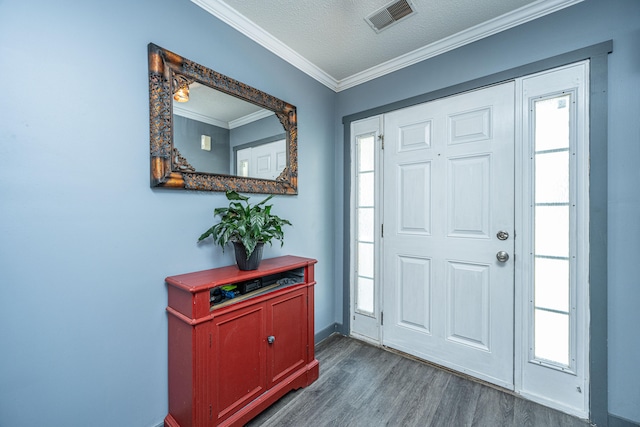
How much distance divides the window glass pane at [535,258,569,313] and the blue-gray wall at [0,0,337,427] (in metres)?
2.10

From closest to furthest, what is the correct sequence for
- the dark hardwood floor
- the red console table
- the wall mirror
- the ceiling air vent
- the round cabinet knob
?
1. the red console table
2. the wall mirror
3. the dark hardwood floor
4. the ceiling air vent
5. the round cabinet knob

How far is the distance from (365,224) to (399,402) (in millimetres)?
1360

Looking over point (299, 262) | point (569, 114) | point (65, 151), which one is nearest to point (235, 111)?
point (65, 151)

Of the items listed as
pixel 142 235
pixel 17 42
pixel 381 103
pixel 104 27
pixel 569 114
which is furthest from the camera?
pixel 381 103

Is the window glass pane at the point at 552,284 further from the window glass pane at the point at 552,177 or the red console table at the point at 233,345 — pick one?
the red console table at the point at 233,345

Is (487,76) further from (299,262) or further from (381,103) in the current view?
(299,262)

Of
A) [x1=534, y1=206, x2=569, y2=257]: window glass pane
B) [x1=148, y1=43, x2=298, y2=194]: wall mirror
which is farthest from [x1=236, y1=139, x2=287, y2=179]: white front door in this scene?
[x1=534, y1=206, x2=569, y2=257]: window glass pane

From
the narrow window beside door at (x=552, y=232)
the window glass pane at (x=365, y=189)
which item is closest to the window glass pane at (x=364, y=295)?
the window glass pane at (x=365, y=189)

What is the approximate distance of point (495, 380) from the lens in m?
1.80

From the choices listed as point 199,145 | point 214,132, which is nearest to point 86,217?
point 199,145

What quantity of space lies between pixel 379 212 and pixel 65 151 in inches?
80.5

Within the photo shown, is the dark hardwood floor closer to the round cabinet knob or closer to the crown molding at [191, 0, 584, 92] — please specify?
the round cabinet knob

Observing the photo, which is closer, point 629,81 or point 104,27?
point 104,27

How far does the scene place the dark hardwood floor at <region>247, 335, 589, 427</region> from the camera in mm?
1518
